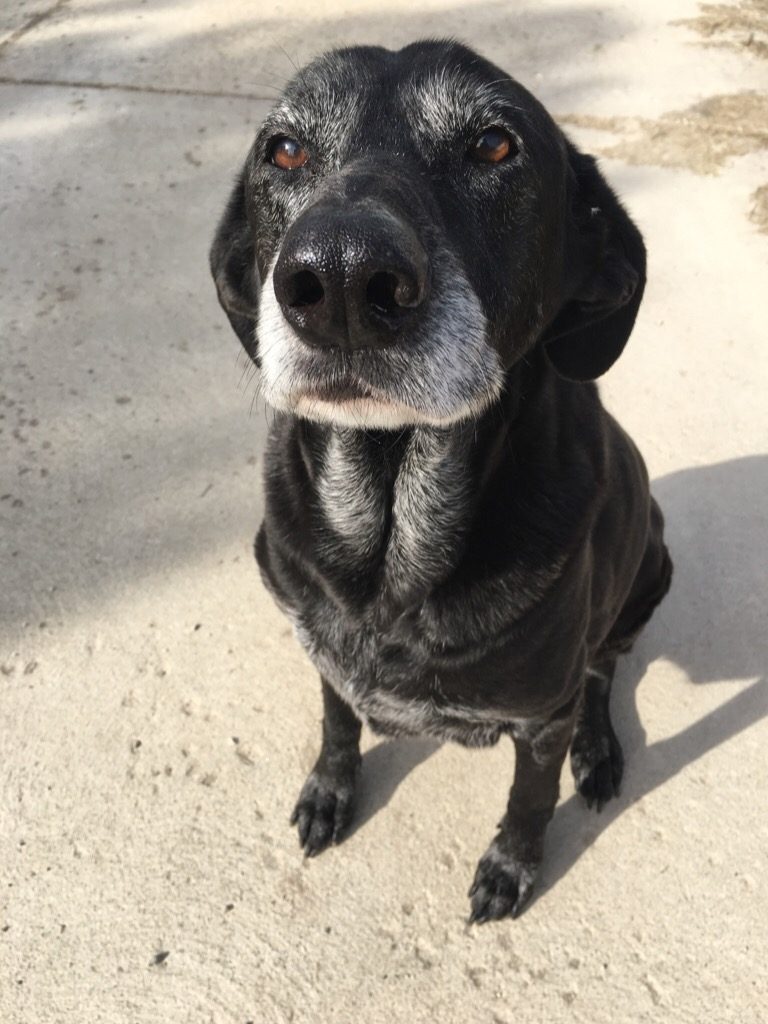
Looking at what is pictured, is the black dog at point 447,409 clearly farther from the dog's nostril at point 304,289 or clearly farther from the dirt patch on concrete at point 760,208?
the dirt patch on concrete at point 760,208

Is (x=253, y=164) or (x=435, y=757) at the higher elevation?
(x=253, y=164)

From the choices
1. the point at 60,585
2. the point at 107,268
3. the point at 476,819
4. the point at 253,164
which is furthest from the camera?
the point at 107,268

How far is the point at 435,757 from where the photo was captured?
8.41 feet

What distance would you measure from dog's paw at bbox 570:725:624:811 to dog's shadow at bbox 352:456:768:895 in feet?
0.10

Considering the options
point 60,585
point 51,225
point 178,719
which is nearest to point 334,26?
point 51,225

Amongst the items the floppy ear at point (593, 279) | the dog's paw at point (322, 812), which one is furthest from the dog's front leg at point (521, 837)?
the floppy ear at point (593, 279)

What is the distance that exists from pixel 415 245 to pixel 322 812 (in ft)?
5.02

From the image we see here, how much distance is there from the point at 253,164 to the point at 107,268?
220 centimetres

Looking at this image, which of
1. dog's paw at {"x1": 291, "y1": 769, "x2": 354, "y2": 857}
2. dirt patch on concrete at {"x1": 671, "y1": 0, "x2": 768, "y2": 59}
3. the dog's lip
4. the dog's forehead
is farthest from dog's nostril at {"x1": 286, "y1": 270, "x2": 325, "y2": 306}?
dirt patch on concrete at {"x1": 671, "y1": 0, "x2": 768, "y2": 59}

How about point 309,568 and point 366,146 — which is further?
point 309,568

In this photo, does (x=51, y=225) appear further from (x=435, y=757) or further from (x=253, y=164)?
(x=435, y=757)

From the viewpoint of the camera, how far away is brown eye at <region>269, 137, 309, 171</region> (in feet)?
5.98

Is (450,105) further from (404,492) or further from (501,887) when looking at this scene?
(501,887)

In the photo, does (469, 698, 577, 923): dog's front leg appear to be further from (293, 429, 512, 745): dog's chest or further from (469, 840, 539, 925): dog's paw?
(293, 429, 512, 745): dog's chest
